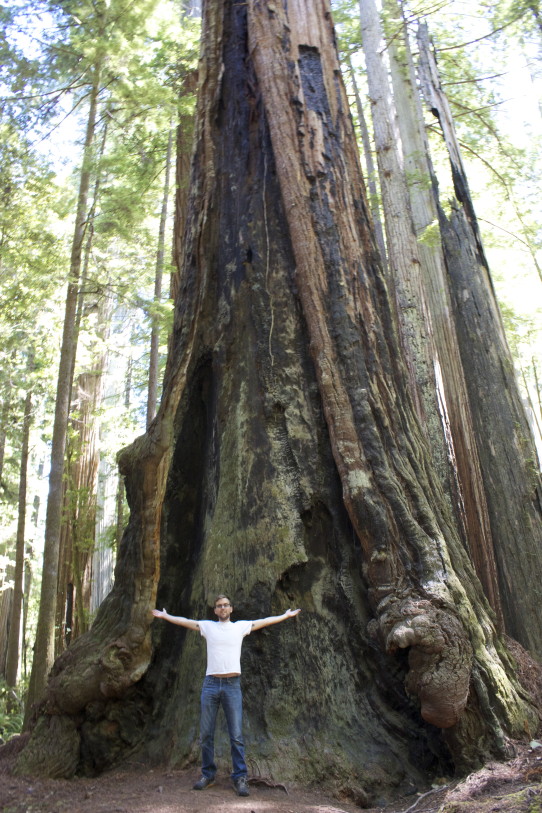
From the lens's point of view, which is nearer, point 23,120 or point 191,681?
point 191,681

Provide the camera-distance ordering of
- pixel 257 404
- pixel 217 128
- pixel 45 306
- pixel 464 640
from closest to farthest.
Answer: pixel 464 640 → pixel 257 404 → pixel 217 128 → pixel 45 306

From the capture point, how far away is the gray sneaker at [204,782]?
405 cm

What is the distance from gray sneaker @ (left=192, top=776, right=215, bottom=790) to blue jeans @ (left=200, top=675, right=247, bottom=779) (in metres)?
0.02

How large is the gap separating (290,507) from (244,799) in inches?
77.8

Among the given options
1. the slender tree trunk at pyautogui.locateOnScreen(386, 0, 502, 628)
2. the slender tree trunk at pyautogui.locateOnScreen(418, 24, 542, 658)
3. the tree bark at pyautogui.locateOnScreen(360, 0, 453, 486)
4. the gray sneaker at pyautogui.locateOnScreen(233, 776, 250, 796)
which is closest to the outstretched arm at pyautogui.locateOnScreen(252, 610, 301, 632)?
the gray sneaker at pyautogui.locateOnScreen(233, 776, 250, 796)

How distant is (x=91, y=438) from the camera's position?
14391 mm

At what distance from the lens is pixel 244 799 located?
384 cm

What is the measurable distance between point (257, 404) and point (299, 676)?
210 cm

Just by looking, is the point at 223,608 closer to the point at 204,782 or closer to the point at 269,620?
the point at 269,620

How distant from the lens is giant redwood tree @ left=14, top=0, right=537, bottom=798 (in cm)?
444

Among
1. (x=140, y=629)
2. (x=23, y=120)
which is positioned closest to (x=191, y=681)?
(x=140, y=629)

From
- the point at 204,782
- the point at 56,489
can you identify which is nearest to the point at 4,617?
the point at 56,489

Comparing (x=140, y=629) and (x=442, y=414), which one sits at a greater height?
(x=442, y=414)

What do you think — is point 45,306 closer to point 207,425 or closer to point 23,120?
point 23,120
